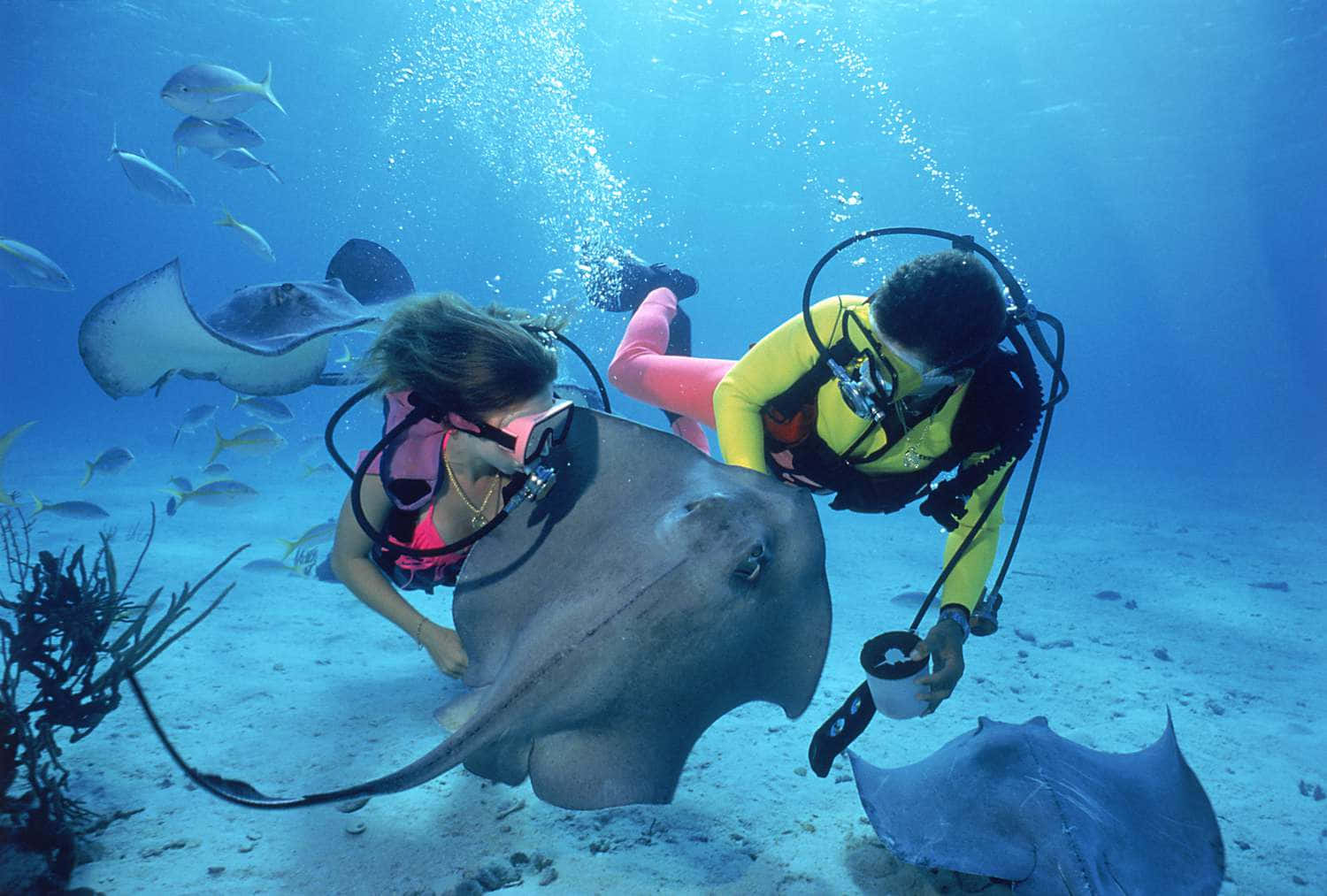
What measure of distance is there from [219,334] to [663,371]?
10.3 feet

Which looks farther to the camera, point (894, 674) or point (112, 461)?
point (112, 461)

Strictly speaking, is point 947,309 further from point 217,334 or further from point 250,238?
point 250,238

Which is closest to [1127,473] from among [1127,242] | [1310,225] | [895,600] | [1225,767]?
[895,600]

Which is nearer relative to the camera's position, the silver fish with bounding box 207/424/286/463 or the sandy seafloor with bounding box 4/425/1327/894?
the sandy seafloor with bounding box 4/425/1327/894

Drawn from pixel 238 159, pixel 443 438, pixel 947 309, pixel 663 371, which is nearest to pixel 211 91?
pixel 238 159

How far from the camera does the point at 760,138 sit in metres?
37.9

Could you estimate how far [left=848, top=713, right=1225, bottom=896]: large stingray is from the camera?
228 cm

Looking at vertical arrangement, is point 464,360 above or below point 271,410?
below

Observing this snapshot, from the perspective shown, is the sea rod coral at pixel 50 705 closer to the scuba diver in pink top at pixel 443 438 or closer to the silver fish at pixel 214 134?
the scuba diver in pink top at pixel 443 438

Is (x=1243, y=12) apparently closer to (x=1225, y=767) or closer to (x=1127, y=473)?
(x=1127, y=473)

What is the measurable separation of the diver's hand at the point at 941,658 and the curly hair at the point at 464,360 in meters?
2.18

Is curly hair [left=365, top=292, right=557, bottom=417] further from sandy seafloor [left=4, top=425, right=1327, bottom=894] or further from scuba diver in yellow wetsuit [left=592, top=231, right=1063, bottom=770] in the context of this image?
scuba diver in yellow wetsuit [left=592, top=231, right=1063, bottom=770]

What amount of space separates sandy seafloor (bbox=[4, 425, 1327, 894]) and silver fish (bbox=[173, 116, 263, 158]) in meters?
5.76

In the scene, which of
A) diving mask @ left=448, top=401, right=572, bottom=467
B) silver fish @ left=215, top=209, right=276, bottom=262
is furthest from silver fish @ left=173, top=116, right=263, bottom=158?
diving mask @ left=448, top=401, right=572, bottom=467
